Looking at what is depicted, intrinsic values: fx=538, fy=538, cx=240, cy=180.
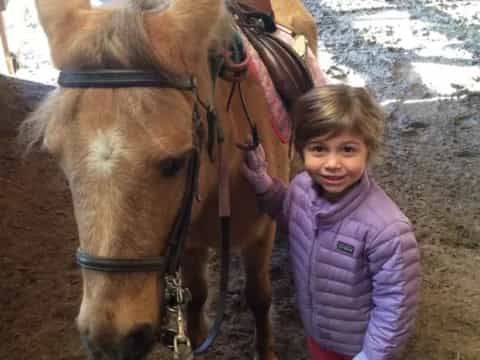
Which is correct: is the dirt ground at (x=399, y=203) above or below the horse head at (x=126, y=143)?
below

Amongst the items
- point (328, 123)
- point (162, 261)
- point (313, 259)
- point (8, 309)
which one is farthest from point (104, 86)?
point (8, 309)

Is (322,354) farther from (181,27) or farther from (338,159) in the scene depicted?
(181,27)

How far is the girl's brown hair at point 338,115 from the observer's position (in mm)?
1426

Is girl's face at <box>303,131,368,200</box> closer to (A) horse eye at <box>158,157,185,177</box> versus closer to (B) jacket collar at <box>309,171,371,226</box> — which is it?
(B) jacket collar at <box>309,171,371,226</box>

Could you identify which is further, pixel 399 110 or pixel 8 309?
pixel 399 110

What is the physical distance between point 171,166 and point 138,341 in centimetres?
38

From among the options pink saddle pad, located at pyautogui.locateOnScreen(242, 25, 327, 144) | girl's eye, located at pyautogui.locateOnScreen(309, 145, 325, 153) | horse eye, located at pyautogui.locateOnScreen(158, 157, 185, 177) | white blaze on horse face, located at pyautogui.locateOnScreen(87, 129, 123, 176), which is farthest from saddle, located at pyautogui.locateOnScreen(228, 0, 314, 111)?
A: white blaze on horse face, located at pyautogui.locateOnScreen(87, 129, 123, 176)

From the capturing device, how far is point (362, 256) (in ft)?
4.86

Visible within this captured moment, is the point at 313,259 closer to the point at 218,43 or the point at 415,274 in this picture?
the point at 415,274

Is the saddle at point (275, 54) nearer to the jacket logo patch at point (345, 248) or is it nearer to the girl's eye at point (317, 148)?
the girl's eye at point (317, 148)

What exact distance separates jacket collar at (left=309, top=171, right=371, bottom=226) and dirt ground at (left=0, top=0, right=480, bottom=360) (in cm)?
101

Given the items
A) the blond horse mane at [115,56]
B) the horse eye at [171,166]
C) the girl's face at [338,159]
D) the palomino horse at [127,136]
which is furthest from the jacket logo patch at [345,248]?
the blond horse mane at [115,56]

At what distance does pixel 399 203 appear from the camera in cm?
328

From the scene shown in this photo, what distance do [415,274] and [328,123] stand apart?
0.46 m
